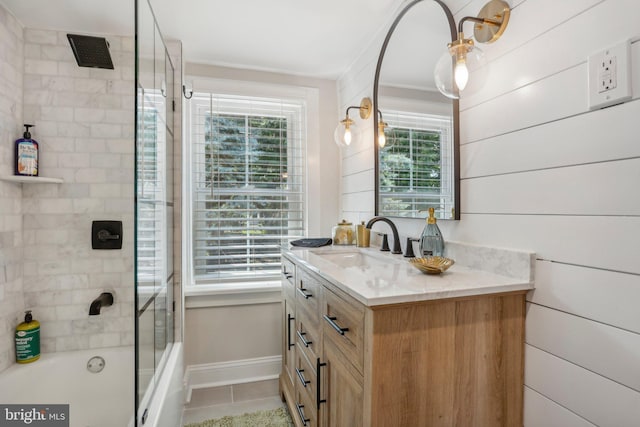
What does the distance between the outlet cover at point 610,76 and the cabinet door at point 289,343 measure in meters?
1.51

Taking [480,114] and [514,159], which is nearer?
[514,159]

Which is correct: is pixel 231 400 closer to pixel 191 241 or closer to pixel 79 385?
pixel 79 385

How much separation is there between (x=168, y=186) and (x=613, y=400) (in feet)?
6.88

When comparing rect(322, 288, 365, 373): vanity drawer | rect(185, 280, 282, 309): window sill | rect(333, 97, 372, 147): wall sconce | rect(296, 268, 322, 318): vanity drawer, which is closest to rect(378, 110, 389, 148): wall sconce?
rect(333, 97, 372, 147): wall sconce

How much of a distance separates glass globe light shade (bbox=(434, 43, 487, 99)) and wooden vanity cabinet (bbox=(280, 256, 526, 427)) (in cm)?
73

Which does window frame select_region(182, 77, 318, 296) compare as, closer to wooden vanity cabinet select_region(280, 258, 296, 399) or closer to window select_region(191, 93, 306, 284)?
window select_region(191, 93, 306, 284)

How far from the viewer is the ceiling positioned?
1.72m

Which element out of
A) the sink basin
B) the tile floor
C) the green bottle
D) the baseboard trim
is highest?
the sink basin

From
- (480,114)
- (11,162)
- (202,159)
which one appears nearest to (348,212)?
(202,159)

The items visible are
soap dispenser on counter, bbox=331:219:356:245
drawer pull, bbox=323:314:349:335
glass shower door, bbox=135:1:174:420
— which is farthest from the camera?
soap dispenser on counter, bbox=331:219:356:245

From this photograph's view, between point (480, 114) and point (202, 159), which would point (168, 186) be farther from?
point (480, 114)

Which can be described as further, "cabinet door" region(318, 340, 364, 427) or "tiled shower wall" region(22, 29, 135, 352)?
"tiled shower wall" region(22, 29, 135, 352)

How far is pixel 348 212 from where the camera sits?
2.45m

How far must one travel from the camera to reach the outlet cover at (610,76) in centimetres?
74
